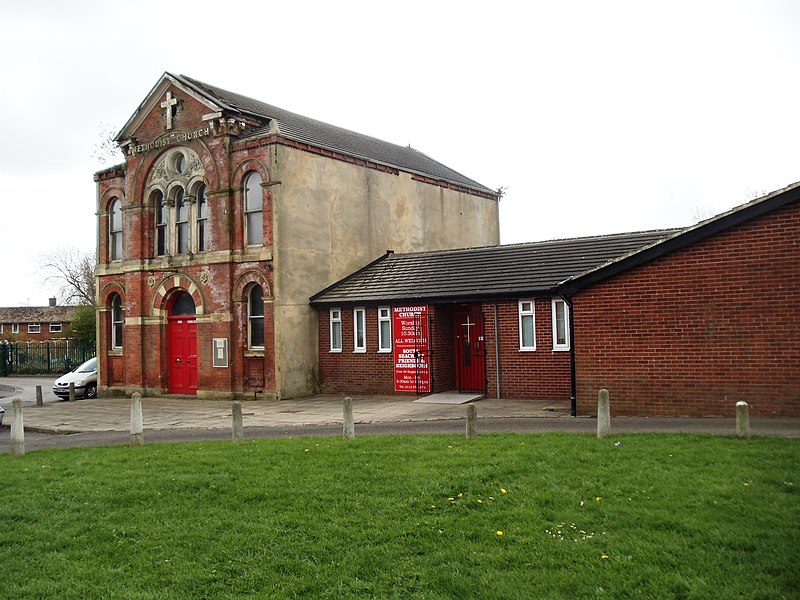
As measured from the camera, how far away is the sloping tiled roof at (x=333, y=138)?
25.7 meters

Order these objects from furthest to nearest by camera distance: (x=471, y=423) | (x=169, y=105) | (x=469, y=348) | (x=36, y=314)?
(x=36, y=314), (x=169, y=105), (x=469, y=348), (x=471, y=423)

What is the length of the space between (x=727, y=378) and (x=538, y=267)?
7.96 meters

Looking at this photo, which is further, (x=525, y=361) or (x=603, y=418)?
(x=525, y=361)

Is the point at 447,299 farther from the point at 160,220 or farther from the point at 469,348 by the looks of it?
the point at 160,220

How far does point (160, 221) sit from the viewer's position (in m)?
27.6

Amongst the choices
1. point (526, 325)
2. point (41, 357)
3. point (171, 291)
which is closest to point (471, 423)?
point (526, 325)

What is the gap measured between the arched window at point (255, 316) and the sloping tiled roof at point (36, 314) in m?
46.5

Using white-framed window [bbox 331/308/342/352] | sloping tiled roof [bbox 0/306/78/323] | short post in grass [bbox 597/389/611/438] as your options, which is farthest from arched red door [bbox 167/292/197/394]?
sloping tiled roof [bbox 0/306/78/323]

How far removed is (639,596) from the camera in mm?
5887

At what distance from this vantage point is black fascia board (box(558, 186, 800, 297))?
44.5 feet

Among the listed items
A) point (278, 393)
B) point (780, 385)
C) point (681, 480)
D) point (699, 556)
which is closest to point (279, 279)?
point (278, 393)

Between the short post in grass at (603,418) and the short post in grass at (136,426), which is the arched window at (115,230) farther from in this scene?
the short post in grass at (603,418)

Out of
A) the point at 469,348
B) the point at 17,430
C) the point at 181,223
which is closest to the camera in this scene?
the point at 17,430

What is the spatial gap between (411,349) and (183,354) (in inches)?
350
